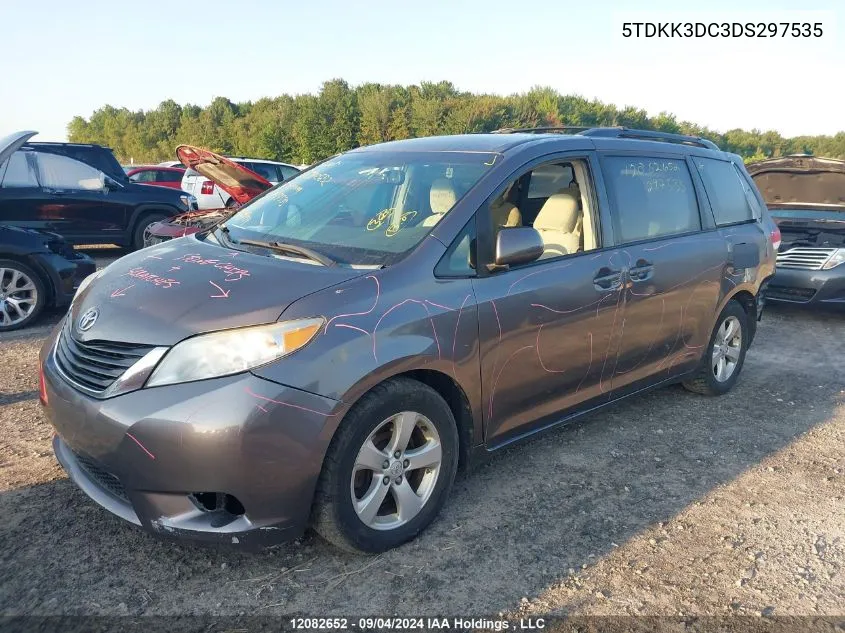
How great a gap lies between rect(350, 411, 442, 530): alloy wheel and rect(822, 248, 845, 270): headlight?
623 centimetres

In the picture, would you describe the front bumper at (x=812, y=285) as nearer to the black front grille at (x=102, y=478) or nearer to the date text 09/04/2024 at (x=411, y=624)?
the date text 09/04/2024 at (x=411, y=624)

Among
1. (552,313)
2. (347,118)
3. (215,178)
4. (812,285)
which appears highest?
(347,118)

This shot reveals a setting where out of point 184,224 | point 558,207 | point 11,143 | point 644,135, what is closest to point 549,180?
point 558,207

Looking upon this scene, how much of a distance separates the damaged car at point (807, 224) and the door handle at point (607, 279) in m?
4.75

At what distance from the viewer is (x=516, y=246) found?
3076 millimetres

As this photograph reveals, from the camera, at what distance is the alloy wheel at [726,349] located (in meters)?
4.90

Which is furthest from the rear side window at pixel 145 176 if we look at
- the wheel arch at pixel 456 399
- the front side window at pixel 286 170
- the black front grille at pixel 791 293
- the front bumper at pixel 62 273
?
the wheel arch at pixel 456 399

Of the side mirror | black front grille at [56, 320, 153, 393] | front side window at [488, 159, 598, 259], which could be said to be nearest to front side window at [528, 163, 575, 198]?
front side window at [488, 159, 598, 259]

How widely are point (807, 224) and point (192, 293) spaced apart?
7.51 metres

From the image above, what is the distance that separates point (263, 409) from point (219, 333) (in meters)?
0.35

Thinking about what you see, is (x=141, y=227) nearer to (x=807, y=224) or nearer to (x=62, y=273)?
(x=62, y=273)

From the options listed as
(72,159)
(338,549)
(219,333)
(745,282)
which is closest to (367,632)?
(338,549)

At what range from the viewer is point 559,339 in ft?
11.2

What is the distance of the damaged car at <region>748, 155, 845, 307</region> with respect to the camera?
7270 millimetres
